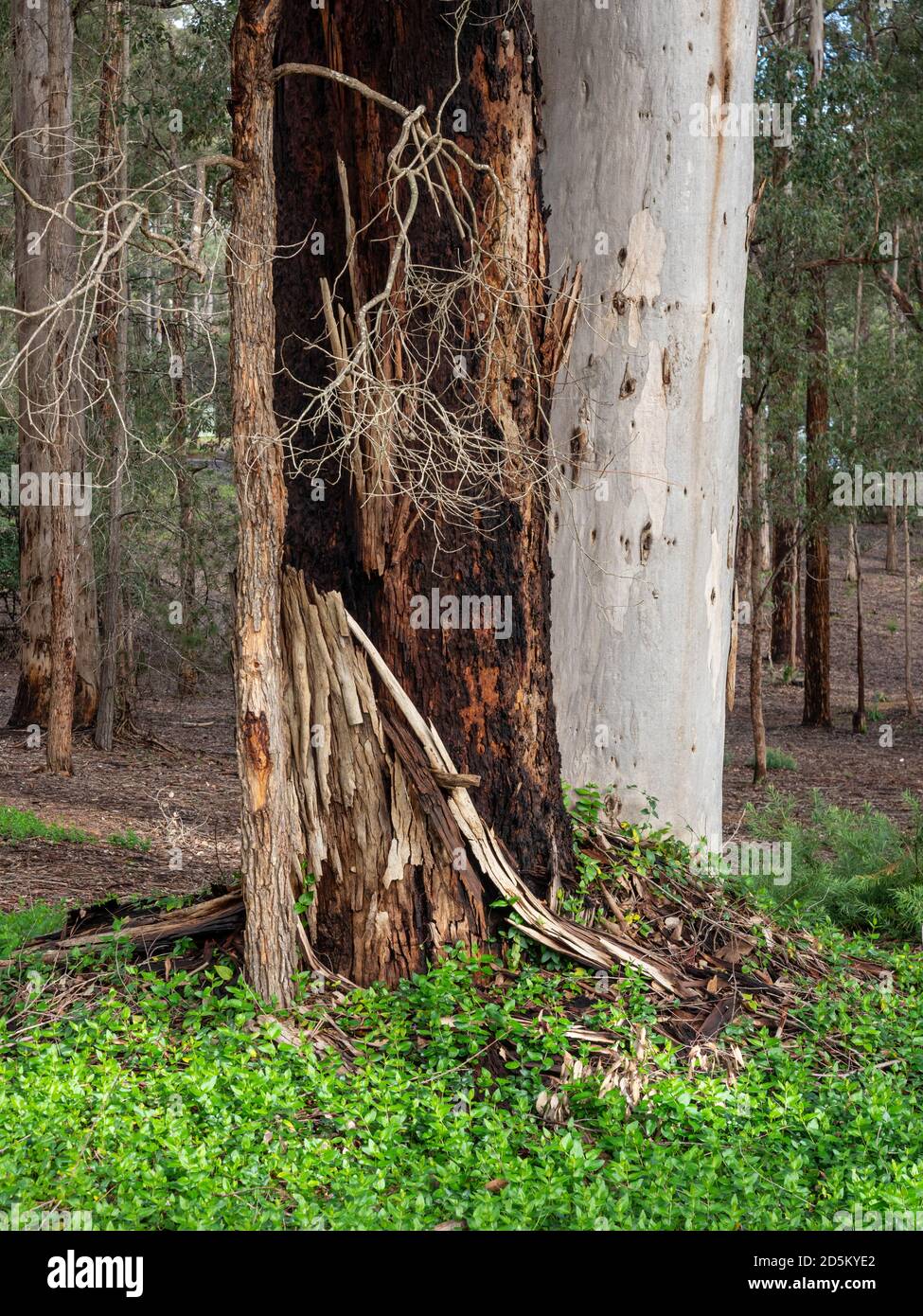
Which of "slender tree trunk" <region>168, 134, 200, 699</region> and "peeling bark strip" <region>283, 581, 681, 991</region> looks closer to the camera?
"peeling bark strip" <region>283, 581, 681, 991</region>

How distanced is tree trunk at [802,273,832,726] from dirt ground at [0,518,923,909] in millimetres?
621

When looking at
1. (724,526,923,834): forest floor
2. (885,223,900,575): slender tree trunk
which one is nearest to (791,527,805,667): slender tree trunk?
(724,526,923,834): forest floor

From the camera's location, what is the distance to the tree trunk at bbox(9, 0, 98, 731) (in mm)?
11398

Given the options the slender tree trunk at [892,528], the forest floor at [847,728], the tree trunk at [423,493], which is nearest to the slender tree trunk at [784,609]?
the forest floor at [847,728]

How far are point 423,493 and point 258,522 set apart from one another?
59cm

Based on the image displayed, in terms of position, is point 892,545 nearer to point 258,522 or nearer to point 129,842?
point 129,842

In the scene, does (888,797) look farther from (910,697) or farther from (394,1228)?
(394,1228)

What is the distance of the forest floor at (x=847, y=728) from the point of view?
49.0ft

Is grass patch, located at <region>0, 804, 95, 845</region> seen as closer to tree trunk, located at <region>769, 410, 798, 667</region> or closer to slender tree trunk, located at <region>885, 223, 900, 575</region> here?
tree trunk, located at <region>769, 410, 798, 667</region>

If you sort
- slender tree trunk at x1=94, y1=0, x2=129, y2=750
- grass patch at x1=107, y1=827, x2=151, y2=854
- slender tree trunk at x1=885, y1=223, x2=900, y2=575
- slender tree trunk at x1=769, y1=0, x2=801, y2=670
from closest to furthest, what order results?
grass patch at x1=107, y1=827, x2=151, y2=854, slender tree trunk at x1=94, y1=0, x2=129, y2=750, slender tree trunk at x1=769, y1=0, x2=801, y2=670, slender tree trunk at x1=885, y1=223, x2=900, y2=575

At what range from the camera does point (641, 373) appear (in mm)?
5180

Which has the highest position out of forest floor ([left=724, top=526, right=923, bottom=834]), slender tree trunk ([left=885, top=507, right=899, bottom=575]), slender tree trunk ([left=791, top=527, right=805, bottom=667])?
slender tree trunk ([left=885, top=507, right=899, bottom=575])

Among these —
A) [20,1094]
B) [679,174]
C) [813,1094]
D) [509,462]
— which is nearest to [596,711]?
[509,462]
